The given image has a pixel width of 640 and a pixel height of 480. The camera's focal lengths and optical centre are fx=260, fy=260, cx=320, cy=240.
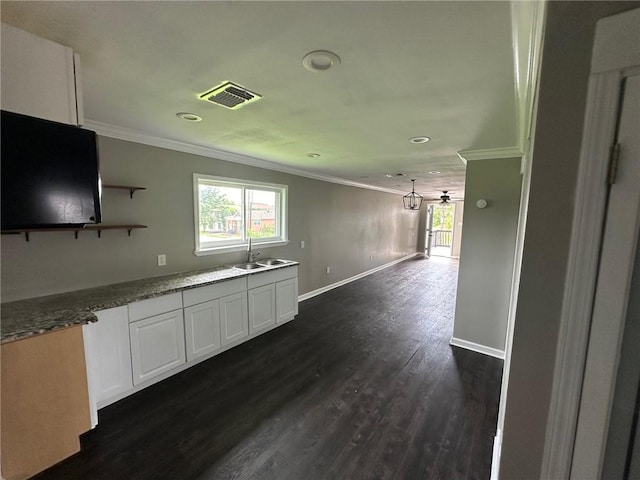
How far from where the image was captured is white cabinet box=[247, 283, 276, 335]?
331cm

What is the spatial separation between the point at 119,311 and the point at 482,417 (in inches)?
123

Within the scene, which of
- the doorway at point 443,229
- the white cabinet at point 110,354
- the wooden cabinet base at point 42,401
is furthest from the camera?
the doorway at point 443,229

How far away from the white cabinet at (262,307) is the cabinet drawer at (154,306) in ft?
2.92

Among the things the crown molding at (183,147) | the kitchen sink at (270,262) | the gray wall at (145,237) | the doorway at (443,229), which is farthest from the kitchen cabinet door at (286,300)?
the doorway at (443,229)

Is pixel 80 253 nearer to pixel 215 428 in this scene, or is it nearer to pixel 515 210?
pixel 215 428

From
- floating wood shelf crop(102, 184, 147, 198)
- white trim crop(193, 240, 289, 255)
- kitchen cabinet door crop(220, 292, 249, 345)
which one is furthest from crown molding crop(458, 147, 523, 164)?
floating wood shelf crop(102, 184, 147, 198)

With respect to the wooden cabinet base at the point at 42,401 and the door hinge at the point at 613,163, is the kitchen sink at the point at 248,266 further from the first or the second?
the door hinge at the point at 613,163

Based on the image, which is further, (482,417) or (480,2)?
(482,417)

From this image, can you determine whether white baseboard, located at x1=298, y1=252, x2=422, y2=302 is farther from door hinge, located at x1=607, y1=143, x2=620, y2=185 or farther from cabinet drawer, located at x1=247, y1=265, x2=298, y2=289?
door hinge, located at x1=607, y1=143, x2=620, y2=185

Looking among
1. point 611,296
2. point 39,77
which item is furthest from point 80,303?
point 611,296

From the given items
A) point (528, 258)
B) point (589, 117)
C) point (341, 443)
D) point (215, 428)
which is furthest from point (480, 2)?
point (215, 428)

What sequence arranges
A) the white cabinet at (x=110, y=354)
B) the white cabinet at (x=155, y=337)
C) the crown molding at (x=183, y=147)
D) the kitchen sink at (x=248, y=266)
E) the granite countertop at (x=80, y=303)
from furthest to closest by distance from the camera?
the kitchen sink at (x=248, y=266), the crown molding at (x=183, y=147), the white cabinet at (x=155, y=337), the white cabinet at (x=110, y=354), the granite countertop at (x=80, y=303)

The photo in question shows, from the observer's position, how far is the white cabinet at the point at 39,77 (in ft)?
3.74

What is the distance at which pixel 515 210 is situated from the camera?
291 centimetres
